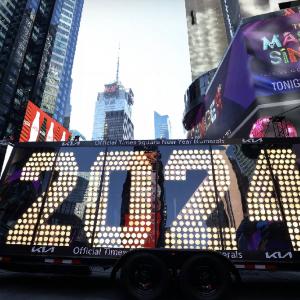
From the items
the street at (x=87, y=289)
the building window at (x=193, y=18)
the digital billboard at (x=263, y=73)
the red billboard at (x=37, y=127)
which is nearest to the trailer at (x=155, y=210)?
the street at (x=87, y=289)

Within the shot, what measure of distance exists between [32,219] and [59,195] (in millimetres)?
734

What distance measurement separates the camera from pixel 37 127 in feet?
85.4

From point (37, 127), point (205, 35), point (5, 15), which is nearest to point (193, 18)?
point (205, 35)

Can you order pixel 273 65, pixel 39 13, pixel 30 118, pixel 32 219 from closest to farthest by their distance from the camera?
1. pixel 32 219
2. pixel 273 65
3. pixel 30 118
4. pixel 39 13

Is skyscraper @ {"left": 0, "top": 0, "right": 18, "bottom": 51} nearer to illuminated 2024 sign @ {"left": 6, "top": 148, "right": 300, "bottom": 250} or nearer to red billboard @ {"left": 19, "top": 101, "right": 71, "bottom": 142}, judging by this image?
red billboard @ {"left": 19, "top": 101, "right": 71, "bottom": 142}

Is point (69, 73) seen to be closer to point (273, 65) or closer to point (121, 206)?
point (273, 65)

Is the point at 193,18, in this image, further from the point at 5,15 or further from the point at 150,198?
the point at 150,198

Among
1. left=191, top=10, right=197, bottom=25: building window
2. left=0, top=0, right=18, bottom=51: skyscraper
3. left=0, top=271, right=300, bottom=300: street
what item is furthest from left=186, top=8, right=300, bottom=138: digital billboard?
left=191, top=10, right=197, bottom=25: building window

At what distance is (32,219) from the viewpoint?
5.21 metres

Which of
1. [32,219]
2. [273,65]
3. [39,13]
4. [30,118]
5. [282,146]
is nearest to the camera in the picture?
[32,219]

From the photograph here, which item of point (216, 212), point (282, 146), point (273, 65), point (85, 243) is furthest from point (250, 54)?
point (85, 243)

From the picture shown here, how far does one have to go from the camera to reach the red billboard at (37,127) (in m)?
24.2

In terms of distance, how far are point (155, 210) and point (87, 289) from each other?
98.0 inches

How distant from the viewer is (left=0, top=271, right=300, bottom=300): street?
4.89m
